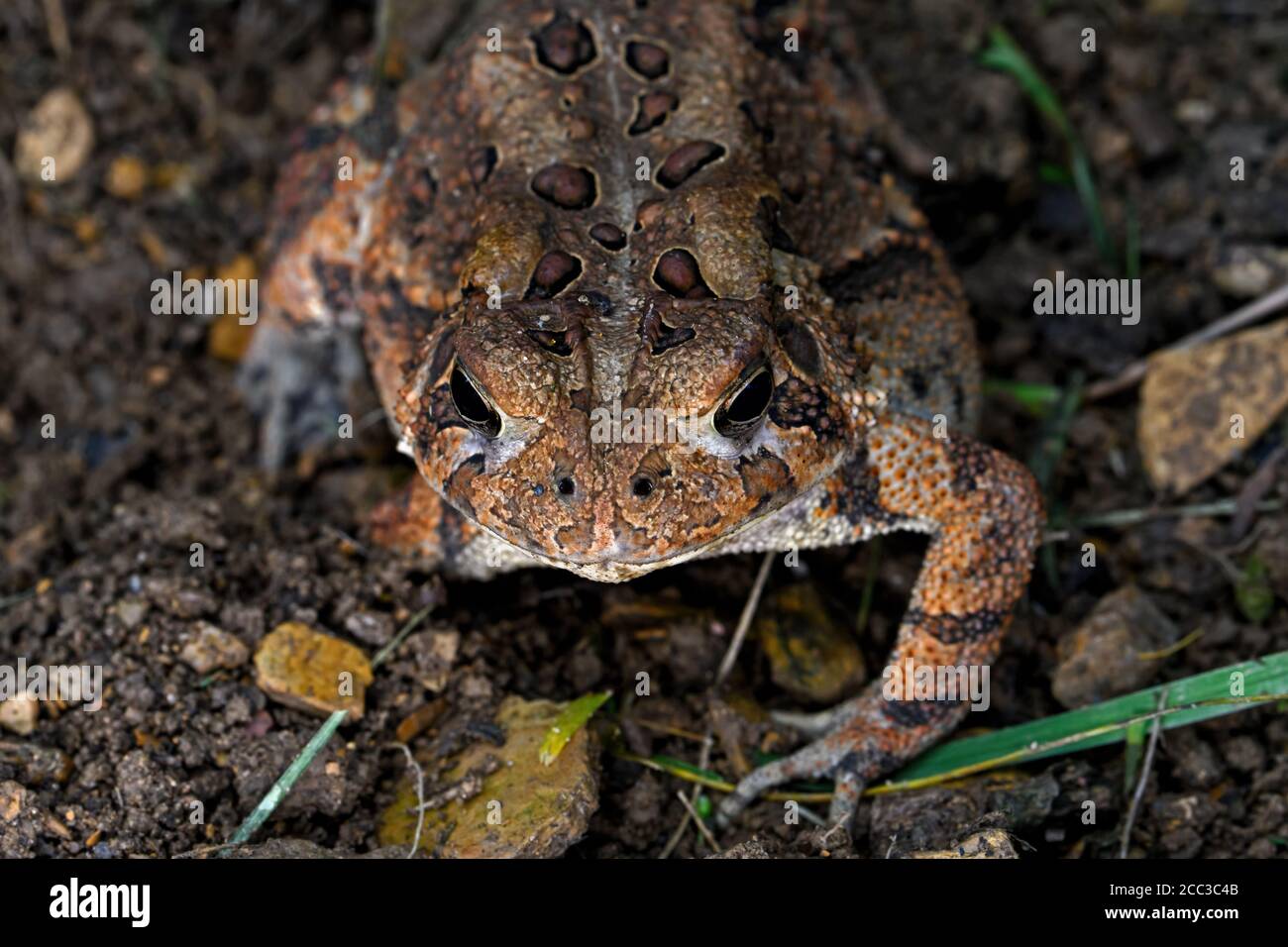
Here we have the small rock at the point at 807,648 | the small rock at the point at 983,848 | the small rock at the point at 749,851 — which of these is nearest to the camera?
the small rock at the point at 983,848

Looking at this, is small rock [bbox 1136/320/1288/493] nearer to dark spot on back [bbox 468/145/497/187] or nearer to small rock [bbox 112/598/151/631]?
dark spot on back [bbox 468/145/497/187]

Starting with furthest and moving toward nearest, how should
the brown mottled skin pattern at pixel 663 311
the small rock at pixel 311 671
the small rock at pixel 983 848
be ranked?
1. the small rock at pixel 311 671
2. the small rock at pixel 983 848
3. the brown mottled skin pattern at pixel 663 311

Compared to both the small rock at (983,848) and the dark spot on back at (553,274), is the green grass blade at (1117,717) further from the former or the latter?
the dark spot on back at (553,274)

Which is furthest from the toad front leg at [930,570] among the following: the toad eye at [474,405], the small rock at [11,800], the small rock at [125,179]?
the small rock at [125,179]

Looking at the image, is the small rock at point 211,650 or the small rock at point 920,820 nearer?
the small rock at point 920,820

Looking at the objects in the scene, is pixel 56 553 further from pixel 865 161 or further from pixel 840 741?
pixel 865 161

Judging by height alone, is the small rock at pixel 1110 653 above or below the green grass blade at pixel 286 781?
above

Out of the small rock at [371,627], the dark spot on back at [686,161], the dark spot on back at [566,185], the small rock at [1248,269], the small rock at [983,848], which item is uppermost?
the dark spot on back at [686,161]
